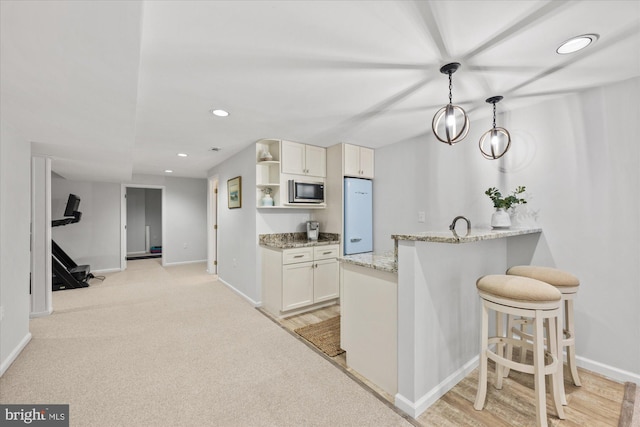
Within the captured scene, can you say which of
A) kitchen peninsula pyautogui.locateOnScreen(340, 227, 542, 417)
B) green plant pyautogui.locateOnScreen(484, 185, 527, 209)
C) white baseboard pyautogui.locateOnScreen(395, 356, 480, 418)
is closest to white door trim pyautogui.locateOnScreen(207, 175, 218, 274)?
kitchen peninsula pyautogui.locateOnScreen(340, 227, 542, 417)

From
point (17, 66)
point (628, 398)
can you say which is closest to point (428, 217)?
point (628, 398)

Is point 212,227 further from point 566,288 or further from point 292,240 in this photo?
point 566,288

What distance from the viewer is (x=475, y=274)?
85.8 inches

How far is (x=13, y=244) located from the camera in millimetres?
2385

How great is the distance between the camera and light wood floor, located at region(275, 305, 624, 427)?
1628mm

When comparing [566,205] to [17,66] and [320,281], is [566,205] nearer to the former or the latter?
[320,281]

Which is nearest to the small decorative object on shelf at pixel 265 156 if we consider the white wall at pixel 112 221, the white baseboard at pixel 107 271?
the white wall at pixel 112 221

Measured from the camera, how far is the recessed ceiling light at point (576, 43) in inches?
58.9

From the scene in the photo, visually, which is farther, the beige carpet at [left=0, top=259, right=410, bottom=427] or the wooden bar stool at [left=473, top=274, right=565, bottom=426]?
the beige carpet at [left=0, top=259, right=410, bottom=427]

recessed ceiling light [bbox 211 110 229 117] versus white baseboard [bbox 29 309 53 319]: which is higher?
recessed ceiling light [bbox 211 110 229 117]

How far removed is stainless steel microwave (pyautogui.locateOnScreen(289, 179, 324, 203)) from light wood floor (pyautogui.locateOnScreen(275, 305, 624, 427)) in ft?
6.86

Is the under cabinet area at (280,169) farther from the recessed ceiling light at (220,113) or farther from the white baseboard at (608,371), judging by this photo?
the white baseboard at (608,371)

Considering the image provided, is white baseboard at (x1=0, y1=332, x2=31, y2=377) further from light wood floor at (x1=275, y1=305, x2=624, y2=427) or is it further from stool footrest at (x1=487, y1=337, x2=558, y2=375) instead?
stool footrest at (x1=487, y1=337, x2=558, y2=375)

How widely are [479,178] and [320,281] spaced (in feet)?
7.44
